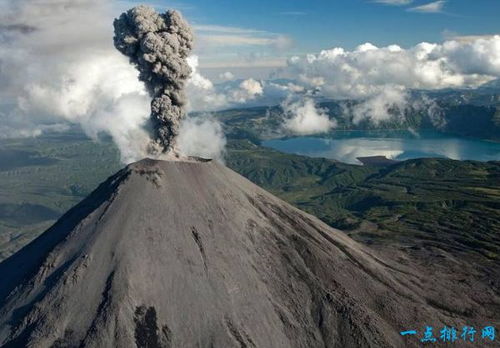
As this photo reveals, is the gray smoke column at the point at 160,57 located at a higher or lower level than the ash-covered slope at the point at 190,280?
higher

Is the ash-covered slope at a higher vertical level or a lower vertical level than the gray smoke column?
lower

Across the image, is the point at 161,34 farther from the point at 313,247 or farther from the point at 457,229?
the point at 457,229

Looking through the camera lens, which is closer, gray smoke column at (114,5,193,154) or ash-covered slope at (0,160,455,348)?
ash-covered slope at (0,160,455,348)

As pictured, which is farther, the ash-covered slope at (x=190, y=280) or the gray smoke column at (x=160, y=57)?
the gray smoke column at (x=160, y=57)

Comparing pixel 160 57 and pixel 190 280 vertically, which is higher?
pixel 160 57

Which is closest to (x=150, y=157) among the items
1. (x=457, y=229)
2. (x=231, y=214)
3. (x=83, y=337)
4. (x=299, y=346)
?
(x=231, y=214)
